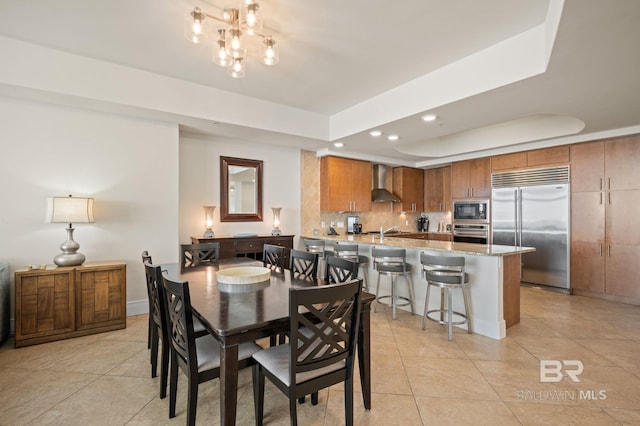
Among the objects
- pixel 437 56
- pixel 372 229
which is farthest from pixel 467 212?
pixel 437 56

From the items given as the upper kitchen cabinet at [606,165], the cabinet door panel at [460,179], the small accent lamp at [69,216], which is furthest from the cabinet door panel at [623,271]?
the small accent lamp at [69,216]

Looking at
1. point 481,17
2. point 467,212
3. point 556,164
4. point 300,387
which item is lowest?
point 300,387

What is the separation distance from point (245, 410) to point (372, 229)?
5201 mm

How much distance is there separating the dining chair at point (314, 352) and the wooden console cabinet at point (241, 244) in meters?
2.57

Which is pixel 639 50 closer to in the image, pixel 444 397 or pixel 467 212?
pixel 444 397

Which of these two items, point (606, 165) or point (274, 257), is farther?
point (606, 165)

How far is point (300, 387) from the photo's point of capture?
61.0 inches

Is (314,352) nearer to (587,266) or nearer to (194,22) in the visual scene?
(194,22)

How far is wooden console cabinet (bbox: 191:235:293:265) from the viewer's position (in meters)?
4.41

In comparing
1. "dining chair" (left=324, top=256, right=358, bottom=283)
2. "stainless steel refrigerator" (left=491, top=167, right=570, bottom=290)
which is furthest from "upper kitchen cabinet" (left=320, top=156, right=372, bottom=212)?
"dining chair" (left=324, top=256, right=358, bottom=283)

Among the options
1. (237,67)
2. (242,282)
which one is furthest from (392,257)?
(237,67)

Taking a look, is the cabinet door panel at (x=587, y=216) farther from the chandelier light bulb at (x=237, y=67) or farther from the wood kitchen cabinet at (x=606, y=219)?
the chandelier light bulb at (x=237, y=67)

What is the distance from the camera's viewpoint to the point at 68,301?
3105mm

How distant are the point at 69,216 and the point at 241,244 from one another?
206cm
